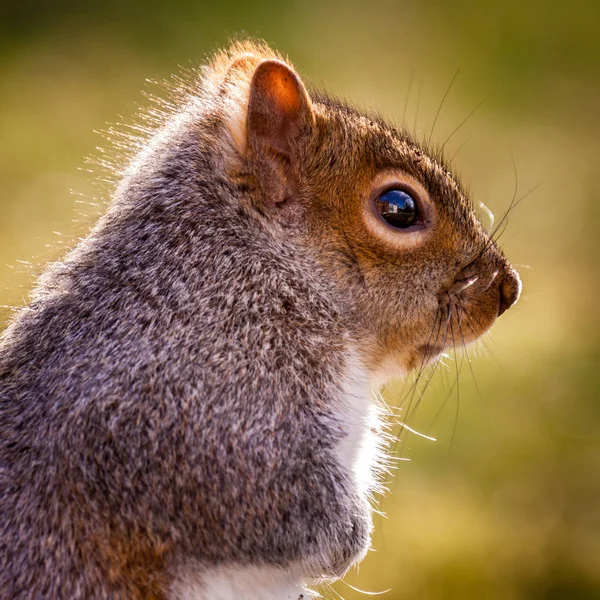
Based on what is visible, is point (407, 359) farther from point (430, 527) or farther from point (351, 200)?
point (430, 527)

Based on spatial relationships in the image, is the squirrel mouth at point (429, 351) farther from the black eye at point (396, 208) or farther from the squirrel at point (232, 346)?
the black eye at point (396, 208)

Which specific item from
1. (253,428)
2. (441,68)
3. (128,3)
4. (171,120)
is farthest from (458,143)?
(253,428)

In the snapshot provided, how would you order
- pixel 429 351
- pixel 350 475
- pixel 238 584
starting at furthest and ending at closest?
pixel 429 351
pixel 350 475
pixel 238 584

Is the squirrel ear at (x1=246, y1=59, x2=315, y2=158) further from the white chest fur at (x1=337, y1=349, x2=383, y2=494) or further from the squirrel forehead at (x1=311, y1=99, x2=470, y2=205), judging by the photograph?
the white chest fur at (x1=337, y1=349, x2=383, y2=494)

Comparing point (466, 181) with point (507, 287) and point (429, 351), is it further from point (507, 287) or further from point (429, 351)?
point (429, 351)

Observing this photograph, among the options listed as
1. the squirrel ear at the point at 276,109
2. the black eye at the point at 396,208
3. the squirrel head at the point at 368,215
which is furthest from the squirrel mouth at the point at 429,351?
the squirrel ear at the point at 276,109

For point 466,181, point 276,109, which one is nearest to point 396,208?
point 276,109
